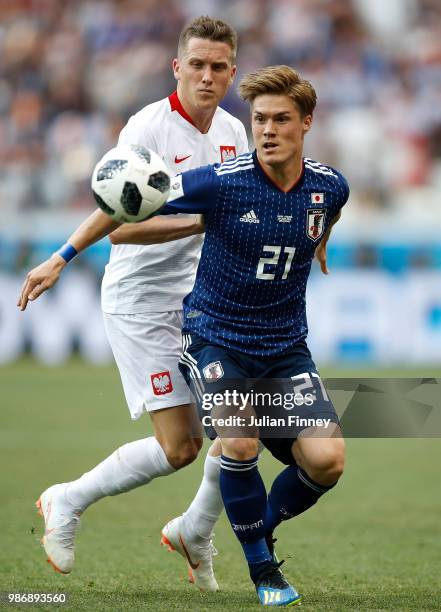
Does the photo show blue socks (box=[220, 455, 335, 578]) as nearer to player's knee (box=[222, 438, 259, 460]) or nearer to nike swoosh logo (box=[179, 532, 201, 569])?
player's knee (box=[222, 438, 259, 460])

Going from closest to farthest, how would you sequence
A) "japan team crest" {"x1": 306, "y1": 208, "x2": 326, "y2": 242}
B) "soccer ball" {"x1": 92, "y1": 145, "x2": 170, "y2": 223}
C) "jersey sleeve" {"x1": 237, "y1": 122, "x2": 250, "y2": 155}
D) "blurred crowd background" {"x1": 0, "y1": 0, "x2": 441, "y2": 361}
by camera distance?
"soccer ball" {"x1": 92, "y1": 145, "x2": 170, "y2": 223}, "japan team crest" {"x1": 306, "y1": 208, "x2": 326, "y2": 242}, "jersey sleeve" {"x1": 237, "y1": 122, "x2": 250, "y2": 155}, "blurred crowd background" {"x1": 0, "y1": 0, "x2": 441, "y2": 361}

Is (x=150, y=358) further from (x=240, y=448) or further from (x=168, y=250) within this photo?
(x=240, y=448)

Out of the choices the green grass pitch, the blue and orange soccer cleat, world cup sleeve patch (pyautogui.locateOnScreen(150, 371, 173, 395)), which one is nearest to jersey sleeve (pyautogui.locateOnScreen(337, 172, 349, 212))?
world cup sleeve patch (pyautogui.locateOnScreen(150, 371, 173, 395))

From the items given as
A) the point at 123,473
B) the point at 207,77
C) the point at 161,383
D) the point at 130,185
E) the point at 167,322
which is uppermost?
the point at 207,77

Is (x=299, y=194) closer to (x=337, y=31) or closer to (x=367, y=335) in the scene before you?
(x=367, y=335)

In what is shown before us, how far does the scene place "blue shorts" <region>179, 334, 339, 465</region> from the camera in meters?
4.70

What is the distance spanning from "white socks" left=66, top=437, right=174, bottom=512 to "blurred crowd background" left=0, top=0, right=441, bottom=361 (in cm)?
839

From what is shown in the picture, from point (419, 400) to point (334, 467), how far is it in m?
1.55

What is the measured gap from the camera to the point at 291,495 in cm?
487

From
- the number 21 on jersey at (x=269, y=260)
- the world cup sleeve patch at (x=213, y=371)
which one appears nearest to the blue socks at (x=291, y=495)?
the world cup sleeve patch at (x=213, y=371)


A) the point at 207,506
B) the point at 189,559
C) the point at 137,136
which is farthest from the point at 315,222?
the point at 189,559

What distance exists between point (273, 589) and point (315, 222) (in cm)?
150

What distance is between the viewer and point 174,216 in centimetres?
530

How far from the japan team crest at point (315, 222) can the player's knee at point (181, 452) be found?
3.72 feet
